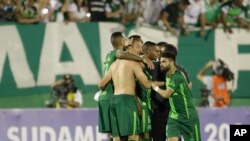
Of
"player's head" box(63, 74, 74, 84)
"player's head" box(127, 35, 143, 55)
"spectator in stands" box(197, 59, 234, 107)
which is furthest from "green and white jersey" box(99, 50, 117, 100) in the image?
"spectator in stands" box(197, 59, 234, 107)

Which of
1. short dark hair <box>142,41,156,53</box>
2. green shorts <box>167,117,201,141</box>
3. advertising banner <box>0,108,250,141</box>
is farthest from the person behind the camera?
advertising banner <box>0,108,250,141</box>

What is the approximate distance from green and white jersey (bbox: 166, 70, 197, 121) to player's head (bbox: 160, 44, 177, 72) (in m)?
0.14

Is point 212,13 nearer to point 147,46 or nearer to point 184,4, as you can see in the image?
point 184,4

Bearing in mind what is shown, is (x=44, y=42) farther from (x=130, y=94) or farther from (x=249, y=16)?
(x=130, y=94)

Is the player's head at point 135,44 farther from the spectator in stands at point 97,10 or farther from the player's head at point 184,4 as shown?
the player's head at point 184,4

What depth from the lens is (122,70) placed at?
11039 millimetres

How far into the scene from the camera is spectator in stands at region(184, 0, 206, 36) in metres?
17.6

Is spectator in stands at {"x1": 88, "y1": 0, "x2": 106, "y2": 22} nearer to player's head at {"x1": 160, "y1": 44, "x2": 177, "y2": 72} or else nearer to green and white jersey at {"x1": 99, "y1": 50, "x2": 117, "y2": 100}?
green and white jersey at {"x1": 99, "y1": 50, "x2": 117, "y2": 100}

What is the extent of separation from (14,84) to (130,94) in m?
7.14

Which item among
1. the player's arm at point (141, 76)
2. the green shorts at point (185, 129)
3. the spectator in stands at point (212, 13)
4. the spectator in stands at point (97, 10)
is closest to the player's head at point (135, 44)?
the player's arm at point (141, 76)

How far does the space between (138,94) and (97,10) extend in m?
6.38

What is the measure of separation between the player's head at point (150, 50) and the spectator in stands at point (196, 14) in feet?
19.2

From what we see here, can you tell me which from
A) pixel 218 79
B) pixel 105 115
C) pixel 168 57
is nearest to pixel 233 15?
pixel 218 79

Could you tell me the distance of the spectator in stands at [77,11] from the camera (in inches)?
695
